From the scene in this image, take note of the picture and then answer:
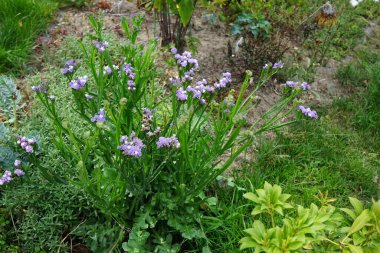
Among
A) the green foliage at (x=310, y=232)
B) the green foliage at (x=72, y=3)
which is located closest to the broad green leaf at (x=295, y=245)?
the green foliage at (x=310, y=232)

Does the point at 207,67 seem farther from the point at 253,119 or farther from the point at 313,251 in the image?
the point at 313,251

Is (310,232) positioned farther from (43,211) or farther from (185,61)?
(43,211)

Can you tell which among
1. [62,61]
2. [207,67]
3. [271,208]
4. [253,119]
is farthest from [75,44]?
[271,208]

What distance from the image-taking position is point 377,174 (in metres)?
2.76

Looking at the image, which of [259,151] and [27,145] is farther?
[259,151]

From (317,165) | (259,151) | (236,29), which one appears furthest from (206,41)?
(317,165)

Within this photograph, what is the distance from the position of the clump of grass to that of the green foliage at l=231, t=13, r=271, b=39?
5.86ft

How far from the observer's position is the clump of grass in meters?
3.25

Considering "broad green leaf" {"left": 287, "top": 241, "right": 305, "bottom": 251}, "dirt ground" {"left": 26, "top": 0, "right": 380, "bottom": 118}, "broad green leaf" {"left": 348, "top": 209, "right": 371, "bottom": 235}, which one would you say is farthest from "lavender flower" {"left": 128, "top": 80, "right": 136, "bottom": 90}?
"dirt ground" {"left": 26, "top": 0, "right": 380, "bottom": 118}

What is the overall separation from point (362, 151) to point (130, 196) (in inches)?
71.7

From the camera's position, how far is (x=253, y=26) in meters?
3.59

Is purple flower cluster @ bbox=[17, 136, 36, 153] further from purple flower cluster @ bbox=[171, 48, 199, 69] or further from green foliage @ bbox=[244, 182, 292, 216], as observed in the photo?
green foliage @ bbox=[244, 182, 292, 216]

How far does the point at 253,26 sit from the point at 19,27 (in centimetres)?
206

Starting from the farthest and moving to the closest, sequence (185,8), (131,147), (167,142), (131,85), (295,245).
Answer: (185,8)
(131,85)
(167,142)
(131,147)
(295,245)
